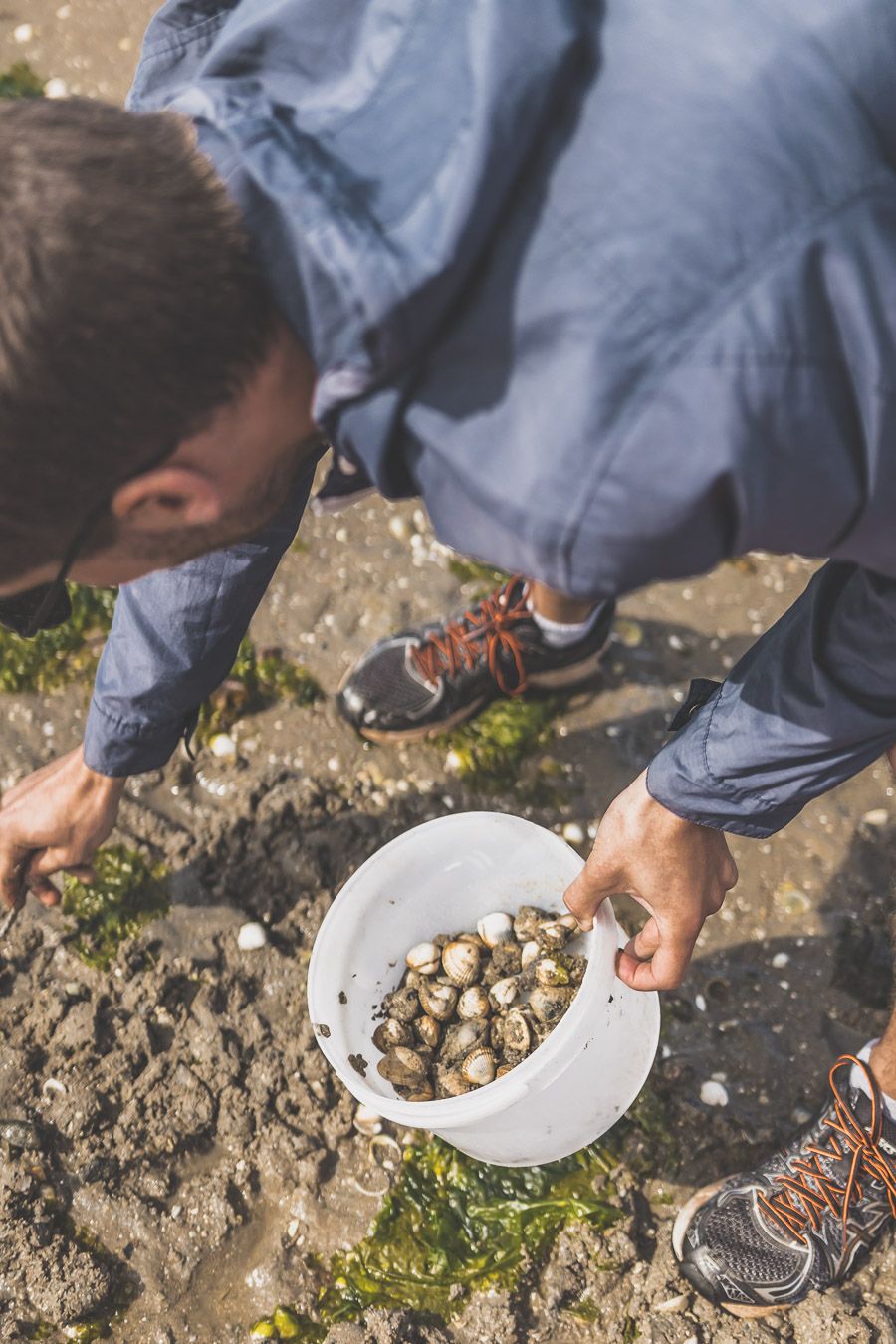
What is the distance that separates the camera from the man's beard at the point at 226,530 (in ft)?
4.84

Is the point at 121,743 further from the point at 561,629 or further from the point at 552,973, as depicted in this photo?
the point at 561,629

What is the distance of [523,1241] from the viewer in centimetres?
233

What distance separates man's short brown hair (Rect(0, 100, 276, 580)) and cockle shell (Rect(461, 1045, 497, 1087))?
1343mm

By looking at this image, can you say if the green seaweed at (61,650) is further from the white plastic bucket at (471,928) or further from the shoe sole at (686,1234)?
the shoe sole at (686,1234)

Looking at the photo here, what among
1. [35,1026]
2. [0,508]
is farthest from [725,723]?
[35,1026]

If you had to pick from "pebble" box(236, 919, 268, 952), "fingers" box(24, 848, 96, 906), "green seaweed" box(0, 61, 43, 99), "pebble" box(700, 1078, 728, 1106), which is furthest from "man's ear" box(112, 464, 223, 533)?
"green seaweed" box(0, 61, 43, 99)

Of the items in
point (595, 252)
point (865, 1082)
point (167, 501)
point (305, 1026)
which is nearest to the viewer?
point (595, 252)

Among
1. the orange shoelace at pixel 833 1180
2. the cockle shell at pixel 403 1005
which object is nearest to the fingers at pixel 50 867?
the cockle shell at pixel 403 1005

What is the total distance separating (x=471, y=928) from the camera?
241 cm

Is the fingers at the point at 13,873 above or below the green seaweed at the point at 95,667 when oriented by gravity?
above

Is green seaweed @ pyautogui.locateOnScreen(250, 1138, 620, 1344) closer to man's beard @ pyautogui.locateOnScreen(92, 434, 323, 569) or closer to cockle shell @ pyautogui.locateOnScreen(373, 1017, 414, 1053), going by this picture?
cockle shell @ pyautogui.locateOnScreen(373, 1017, 414, 1053)

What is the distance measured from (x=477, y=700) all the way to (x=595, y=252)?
195 centimetres

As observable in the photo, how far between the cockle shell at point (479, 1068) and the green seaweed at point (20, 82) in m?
3.97

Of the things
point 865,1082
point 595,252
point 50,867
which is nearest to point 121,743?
point 50,867
